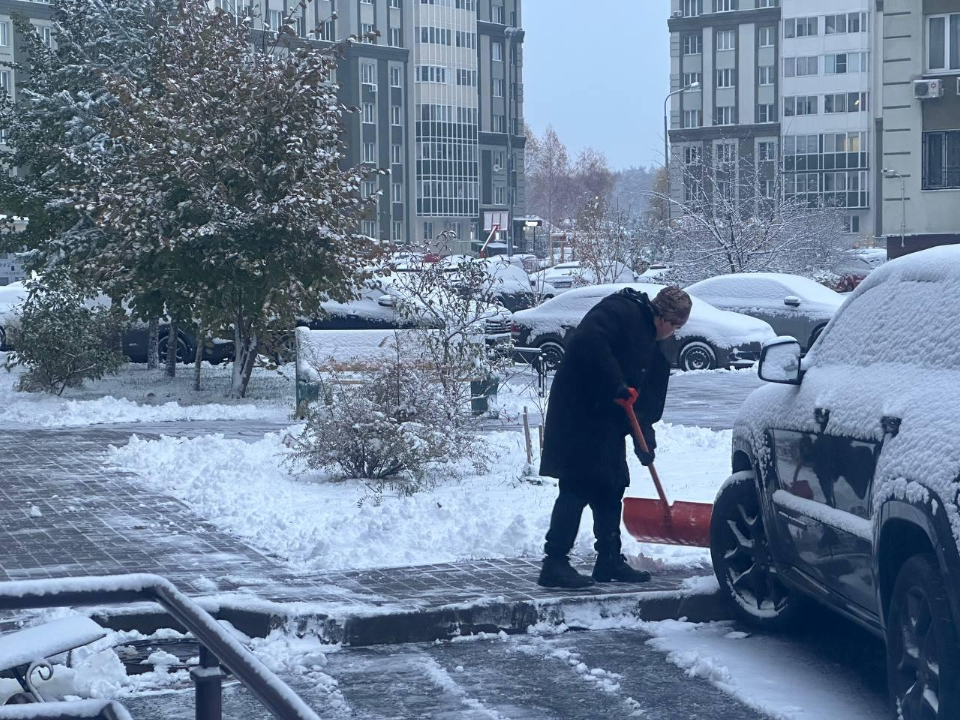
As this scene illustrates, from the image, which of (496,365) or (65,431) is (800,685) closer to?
(496,365)

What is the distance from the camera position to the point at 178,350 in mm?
23547

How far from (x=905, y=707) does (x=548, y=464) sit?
118 inches

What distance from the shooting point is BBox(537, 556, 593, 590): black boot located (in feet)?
23.8

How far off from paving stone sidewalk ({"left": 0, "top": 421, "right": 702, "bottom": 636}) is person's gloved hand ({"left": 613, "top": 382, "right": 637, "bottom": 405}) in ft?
3.24

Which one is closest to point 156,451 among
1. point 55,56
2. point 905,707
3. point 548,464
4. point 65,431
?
point 65,431

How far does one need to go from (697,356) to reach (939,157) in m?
14.8

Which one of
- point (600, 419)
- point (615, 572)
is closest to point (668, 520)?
point (615, 572)

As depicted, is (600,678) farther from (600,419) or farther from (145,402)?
(145,402)

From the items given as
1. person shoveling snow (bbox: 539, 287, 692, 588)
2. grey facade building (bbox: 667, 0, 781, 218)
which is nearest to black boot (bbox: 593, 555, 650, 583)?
person shoveling snow (bbox: 539, 287, 692, 588)

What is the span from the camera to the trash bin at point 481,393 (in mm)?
13047

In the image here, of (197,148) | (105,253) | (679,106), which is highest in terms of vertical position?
(679,106)

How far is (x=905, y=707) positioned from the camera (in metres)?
4.72

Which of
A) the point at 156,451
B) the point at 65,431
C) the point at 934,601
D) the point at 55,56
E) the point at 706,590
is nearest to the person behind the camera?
the point at 934,601

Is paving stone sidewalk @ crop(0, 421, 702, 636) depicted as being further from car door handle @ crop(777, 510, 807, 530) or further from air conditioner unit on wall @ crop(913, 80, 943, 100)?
air conditioner unit on wall @ crop(913, 80, 943, 100)
